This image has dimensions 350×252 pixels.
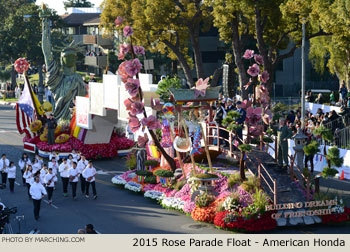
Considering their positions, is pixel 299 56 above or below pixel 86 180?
above

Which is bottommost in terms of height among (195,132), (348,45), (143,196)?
(143,196)

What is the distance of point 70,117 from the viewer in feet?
108

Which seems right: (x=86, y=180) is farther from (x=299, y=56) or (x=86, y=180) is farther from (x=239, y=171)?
(x=299, y=56)

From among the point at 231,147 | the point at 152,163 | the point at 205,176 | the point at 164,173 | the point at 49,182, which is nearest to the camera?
the point at 205,176

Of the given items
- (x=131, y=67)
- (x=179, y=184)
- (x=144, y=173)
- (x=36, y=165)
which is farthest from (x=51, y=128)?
(x=179, y=184)

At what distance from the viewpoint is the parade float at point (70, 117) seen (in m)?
30.8

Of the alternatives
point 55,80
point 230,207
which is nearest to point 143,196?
point 230,207

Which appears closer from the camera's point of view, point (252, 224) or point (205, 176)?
point (252, 224)

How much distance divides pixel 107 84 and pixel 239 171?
9.44 m

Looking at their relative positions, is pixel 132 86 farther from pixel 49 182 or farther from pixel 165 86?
pixel 49 182

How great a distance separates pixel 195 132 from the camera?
909 inches

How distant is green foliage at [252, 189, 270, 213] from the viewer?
62.5 ft

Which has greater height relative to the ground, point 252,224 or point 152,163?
point 152,163

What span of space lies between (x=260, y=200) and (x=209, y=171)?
342cm
